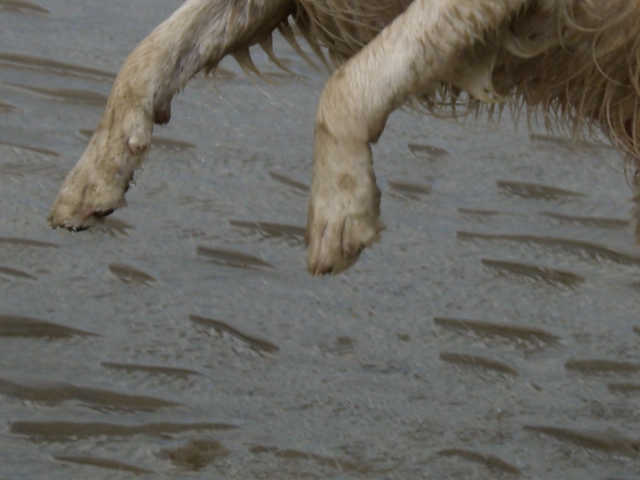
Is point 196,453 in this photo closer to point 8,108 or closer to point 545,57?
point 545,57

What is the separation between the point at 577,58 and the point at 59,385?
1773mm

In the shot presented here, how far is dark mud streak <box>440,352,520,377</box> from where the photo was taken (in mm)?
4414

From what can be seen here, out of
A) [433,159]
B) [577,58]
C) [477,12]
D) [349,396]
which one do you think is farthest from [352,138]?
[433,159]

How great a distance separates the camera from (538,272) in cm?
494

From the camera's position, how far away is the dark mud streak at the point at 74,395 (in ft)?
13.1

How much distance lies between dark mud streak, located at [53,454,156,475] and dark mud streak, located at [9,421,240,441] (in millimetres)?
→ 104

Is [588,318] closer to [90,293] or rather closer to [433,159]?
[433,159]

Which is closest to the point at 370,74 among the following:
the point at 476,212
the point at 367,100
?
the point at 367,100

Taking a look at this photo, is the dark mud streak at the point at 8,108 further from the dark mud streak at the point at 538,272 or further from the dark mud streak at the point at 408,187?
the dark mud streak at the point at 538,272

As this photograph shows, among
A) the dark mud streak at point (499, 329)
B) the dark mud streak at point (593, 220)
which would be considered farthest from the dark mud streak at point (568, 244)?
the dark mud streak at point (499, 329)

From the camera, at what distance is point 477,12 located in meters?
3.51

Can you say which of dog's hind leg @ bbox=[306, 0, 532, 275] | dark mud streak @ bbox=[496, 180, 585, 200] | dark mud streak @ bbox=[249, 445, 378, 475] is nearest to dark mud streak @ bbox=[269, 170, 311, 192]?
dark mud streak @ bbox=[496, 180, 585, 200]

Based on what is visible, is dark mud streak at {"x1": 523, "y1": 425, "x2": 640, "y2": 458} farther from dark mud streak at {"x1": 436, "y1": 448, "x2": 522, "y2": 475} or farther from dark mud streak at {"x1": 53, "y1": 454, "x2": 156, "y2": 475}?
dark mud streak at {"x1": 53, "y1": 454, "x2": 156, "y2": 475}

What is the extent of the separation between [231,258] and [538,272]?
1.11 m
